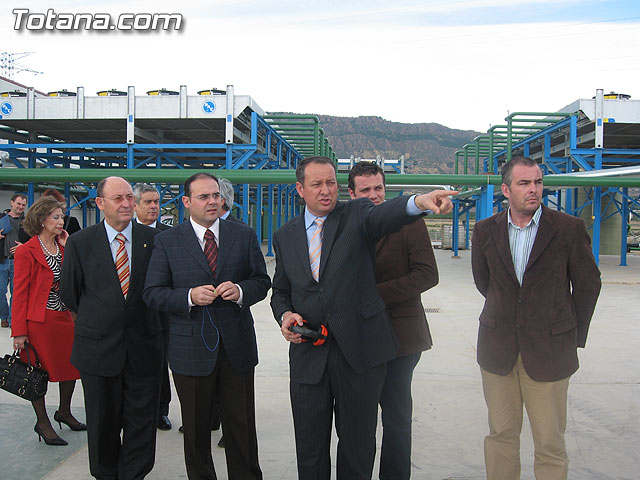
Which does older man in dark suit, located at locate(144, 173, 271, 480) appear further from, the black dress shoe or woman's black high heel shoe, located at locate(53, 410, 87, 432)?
woman's black high heel shoe, located at locate(53, 410, 87, 432)

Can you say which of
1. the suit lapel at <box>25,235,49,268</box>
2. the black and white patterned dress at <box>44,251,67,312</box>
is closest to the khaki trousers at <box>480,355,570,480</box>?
the black and white patterned dress at <box>44,251,67,312</box>

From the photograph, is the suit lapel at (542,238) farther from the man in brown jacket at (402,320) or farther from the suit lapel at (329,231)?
the suit lapel at (329,231)

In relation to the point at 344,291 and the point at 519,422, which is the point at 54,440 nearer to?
the point at 344,291

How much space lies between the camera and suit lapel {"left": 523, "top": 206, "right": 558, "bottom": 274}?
8.49ft

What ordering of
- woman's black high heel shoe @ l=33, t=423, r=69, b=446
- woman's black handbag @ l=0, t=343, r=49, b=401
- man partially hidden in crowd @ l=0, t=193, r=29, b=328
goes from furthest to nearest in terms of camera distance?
man partially hidden in crowd @ l=0, t=193, r=29, b=328 < woman's black high heel shoe @ l=33, t=423, r=69, b=446 < woman's black handbag @ l=0, t=343, r=49, b=401

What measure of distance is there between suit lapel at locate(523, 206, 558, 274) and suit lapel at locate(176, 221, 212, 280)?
1.62 m

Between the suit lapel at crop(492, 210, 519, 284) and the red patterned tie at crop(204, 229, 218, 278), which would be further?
the red patterned tie at crop(204, 229, 218, 278)

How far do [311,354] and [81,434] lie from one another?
7.46ft

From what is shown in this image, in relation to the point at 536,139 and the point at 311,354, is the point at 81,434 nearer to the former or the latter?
the point at 311,354

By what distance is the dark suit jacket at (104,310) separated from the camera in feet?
9.95

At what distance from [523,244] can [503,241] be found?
10 centimetres

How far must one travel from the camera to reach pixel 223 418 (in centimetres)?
296

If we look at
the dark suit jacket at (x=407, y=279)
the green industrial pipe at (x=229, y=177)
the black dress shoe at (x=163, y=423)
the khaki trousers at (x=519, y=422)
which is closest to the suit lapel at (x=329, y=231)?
the dark suit jacket at (x=407, y=279)

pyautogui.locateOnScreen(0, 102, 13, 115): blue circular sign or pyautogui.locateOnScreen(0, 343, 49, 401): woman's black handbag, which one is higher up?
pyautogui.locateOnScreen(0, 102, 13, 115): blue circular sign
